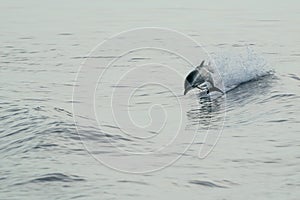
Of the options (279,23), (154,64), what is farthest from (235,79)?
(279,23)

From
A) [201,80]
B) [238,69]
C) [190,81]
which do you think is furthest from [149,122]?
[238,69]

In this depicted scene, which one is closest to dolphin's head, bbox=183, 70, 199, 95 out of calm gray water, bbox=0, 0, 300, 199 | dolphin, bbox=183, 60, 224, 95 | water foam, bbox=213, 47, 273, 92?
dolphin, bbox=183, 60, 224, 95

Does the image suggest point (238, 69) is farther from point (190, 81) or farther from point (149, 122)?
point (149, 122)

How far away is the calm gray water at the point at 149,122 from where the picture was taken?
7.67m

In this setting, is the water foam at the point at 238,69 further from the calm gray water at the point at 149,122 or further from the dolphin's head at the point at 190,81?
the dolphin's head at the point at 190,81

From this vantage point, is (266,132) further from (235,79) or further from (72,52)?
(72,52)

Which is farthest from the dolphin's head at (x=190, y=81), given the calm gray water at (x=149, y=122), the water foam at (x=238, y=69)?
the water foam at (x=238, y=69)

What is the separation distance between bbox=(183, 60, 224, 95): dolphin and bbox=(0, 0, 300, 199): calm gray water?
177mm

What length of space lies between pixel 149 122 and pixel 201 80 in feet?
7.36

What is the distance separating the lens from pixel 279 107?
11547 millimetres

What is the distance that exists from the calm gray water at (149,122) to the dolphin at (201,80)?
0.18 meters

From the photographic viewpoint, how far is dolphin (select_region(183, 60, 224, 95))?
41.0ft

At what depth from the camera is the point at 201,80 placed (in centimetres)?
1267

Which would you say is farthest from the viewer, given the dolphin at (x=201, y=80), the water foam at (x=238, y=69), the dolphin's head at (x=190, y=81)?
the water foam at (x=238, y=69)
